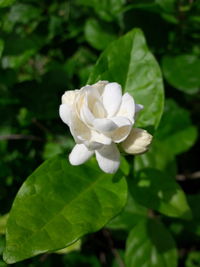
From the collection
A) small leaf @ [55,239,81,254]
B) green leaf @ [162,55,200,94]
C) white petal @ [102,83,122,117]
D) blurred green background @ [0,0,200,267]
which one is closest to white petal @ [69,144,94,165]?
white petal @ [102,83,122,117]

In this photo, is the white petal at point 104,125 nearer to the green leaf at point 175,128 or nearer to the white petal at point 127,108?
the white petal at point 127,108

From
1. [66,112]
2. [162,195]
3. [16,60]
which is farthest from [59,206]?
[16,60]

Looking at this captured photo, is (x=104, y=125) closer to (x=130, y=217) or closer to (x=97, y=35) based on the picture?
(x=130, y=217)

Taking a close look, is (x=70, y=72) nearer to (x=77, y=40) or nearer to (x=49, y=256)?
(x=77, y=40)

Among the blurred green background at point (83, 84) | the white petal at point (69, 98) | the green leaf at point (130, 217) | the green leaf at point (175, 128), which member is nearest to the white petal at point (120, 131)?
the white petal at point (69, 98)

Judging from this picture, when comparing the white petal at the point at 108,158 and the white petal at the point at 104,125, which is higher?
the white petal at the point at 104,125

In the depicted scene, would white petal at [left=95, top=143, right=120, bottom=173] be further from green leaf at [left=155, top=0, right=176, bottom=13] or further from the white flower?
green leaf at [left=155, top=0, right=176, bottom=13]

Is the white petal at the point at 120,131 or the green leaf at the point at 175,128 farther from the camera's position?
the green leaf at the point at 175,128
